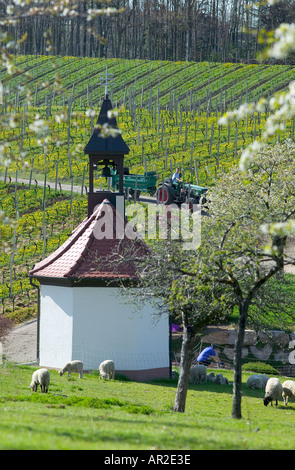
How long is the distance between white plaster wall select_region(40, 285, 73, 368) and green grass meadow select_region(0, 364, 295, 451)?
12.6ft

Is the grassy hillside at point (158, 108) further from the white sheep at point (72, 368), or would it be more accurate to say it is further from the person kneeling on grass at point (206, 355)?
the white sheep at point (72, 368)

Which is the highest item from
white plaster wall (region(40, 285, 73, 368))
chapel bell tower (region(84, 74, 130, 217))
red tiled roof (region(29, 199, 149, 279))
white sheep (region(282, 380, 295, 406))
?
chapel bell tower (region(84, 74, 130, 217))

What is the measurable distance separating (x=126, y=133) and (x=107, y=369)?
120 feet

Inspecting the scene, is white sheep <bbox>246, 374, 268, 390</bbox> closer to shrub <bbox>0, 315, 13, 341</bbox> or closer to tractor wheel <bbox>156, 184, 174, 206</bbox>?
shrub <bbox>0, 315, 13, 341</bbox>

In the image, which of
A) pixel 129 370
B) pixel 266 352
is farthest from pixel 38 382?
pixel 266 352

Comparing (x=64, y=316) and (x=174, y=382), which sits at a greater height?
(x=64, y=316)

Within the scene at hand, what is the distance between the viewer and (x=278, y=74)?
69188 mm

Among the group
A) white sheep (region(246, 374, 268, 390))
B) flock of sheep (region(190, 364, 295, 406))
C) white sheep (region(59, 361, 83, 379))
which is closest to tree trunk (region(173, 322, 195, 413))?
flock of sheep (region(190, 364, 295, 406))

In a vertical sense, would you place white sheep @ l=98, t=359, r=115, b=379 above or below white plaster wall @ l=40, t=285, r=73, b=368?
below

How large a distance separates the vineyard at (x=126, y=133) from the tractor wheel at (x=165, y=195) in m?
2.76

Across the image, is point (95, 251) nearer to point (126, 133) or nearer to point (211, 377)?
point (211, 377)

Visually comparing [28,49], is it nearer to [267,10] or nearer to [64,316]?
[267,10]

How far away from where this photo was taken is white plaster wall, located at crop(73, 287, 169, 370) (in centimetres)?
2464
